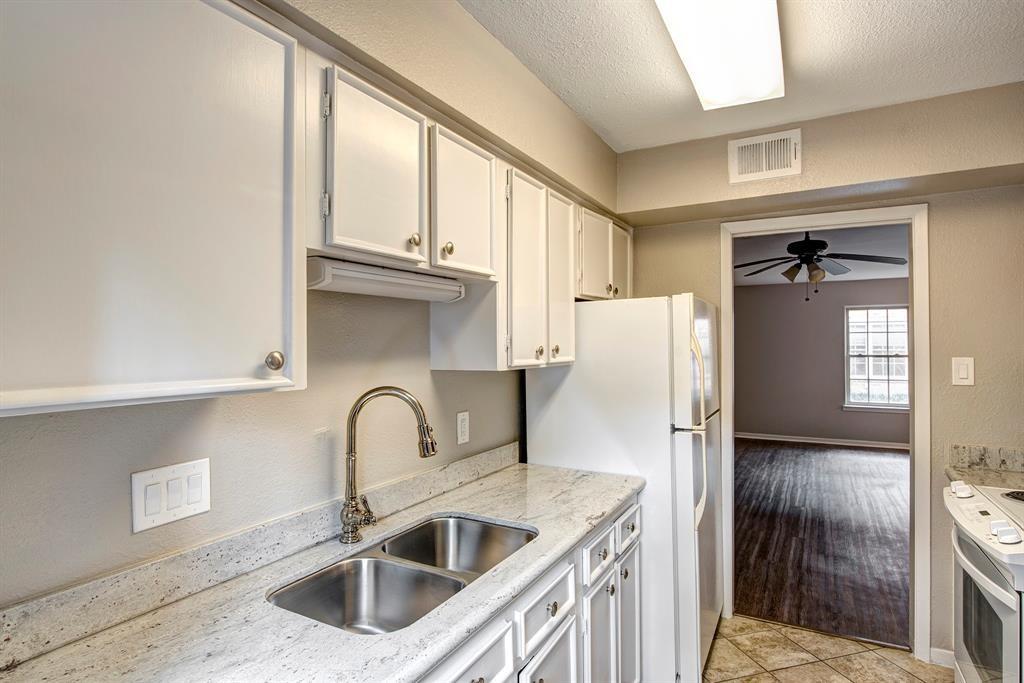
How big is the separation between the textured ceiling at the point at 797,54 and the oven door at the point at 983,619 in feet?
5.38

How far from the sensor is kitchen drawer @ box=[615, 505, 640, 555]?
1.93 m

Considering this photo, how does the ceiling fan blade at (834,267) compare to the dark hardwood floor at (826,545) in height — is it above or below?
above

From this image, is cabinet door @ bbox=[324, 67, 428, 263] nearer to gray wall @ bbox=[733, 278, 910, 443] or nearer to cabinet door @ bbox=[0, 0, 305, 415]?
cabinet door @ bbox=[0, 0, 305, 415]

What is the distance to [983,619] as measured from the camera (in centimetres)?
169

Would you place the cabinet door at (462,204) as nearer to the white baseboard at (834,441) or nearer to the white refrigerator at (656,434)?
the white refrigerator at (656,434)

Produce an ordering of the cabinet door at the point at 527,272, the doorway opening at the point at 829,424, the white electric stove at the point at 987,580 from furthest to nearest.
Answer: the doorway opening at the point at 829,424 < the cabinet door at the point at 527,272 < the white electric stove at the point at 987,580

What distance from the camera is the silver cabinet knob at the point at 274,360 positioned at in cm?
100

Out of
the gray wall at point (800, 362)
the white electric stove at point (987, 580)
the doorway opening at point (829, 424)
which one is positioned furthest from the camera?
the gray wall at point (800, 362)

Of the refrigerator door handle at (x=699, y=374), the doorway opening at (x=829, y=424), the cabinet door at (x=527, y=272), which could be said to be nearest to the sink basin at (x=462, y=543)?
the cabinet door at (x=527, y=272)

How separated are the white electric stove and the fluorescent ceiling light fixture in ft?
5.16

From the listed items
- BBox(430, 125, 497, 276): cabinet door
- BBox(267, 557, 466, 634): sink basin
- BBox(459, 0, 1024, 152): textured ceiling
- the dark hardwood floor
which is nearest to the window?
the dark hardwood floor

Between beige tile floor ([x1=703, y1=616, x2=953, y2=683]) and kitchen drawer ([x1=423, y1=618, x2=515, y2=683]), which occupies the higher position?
kitchen drawer ([x1=423, y1=618, x2=515, y2=683])

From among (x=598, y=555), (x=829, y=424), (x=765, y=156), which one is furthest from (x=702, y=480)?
(x=829, y=424)

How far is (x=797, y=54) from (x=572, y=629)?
6.72 feet
